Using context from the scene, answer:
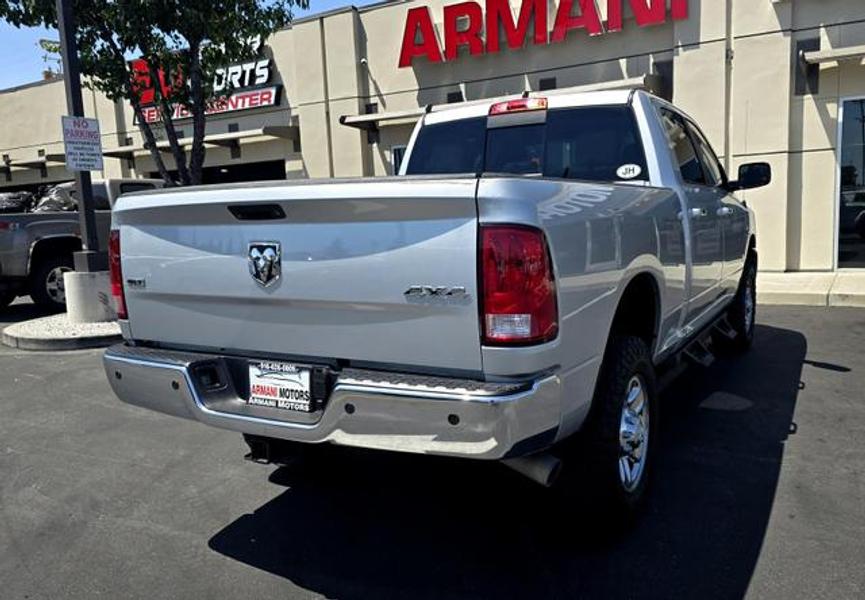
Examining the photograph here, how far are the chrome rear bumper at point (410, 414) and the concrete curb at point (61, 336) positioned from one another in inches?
220

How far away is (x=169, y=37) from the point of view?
9008mm

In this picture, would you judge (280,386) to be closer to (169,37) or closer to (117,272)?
(117,272)

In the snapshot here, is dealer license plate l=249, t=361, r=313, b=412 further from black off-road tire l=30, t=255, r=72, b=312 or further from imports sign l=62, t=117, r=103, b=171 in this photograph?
black off-road tire l=30, t=255, r=72, b=312

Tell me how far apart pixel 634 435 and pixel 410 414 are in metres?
1.30

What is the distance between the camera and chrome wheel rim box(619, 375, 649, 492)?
3135mm

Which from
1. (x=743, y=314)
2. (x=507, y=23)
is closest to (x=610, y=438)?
(x=743, y=314)

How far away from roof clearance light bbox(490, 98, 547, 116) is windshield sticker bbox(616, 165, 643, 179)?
2.31ft

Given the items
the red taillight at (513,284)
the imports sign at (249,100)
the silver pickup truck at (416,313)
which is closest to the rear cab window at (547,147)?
the silver pickup truck at (416,313)

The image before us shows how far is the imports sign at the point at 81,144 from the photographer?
802cm

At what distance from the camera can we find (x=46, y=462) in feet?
14.4

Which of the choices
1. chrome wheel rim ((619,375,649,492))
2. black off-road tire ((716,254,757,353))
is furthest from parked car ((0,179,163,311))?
chrome wheel rim ((619,375,649,492))

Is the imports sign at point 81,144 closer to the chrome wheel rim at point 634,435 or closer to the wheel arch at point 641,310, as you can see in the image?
the wheel arch at point 641,310

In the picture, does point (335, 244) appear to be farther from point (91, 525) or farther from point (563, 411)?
point (91, 525)

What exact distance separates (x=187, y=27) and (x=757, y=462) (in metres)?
7.89
